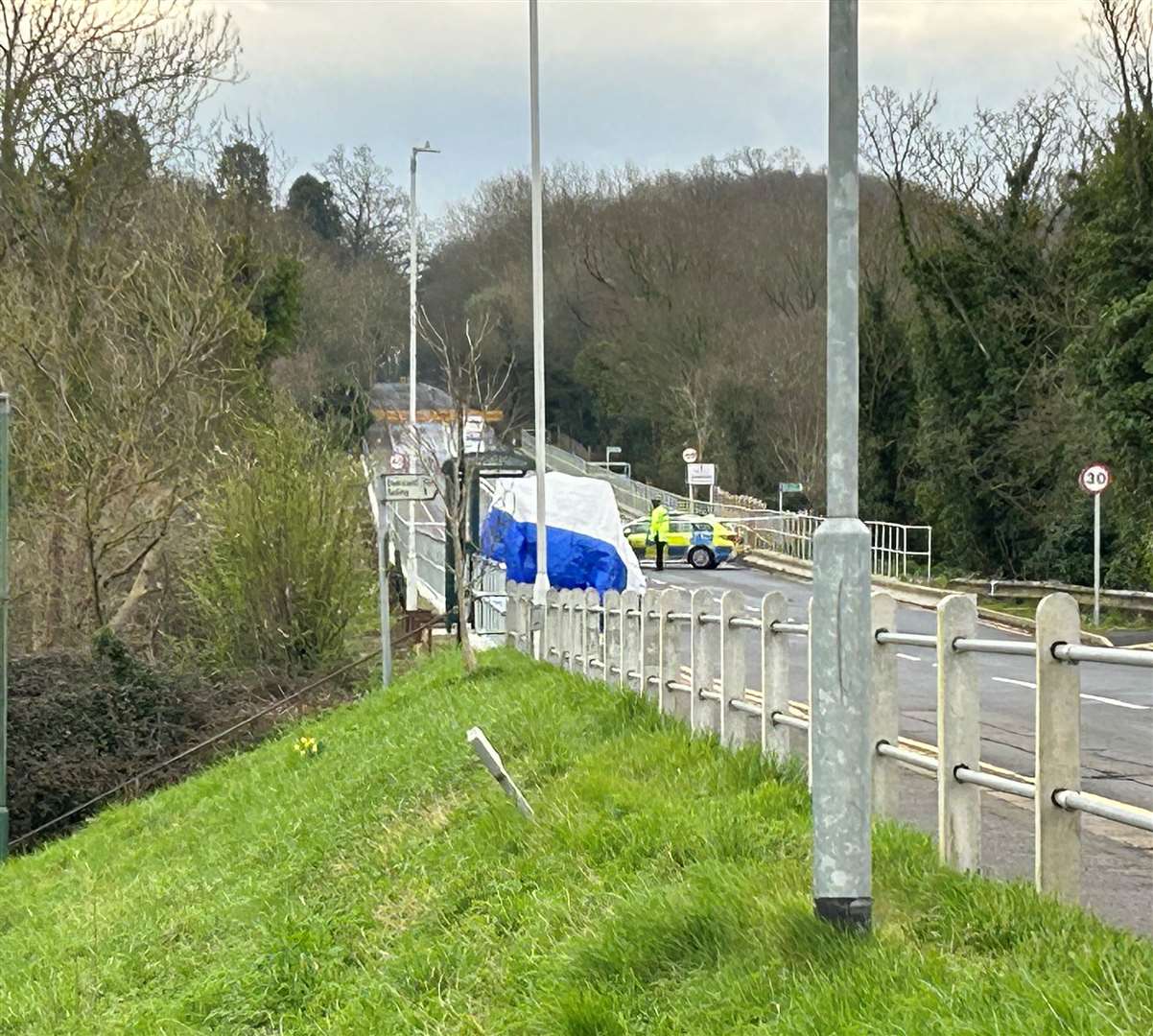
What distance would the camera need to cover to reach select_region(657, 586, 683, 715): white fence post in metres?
12.3

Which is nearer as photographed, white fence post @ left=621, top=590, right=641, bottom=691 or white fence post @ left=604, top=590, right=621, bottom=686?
white fence post @ left=621, top=590, right=641, bottom=691

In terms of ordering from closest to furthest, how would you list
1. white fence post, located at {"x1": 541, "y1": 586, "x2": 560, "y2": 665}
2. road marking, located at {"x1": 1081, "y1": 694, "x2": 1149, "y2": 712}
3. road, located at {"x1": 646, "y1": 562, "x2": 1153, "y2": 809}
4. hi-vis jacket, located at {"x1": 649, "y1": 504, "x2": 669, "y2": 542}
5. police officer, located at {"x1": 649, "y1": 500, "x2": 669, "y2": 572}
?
road, located at {"x1": 646, "y1": 562, "x2": 1153, "y2": 809} → road marking, located at {"x1": 1081, "y1": 694, "x2": 1149, "y2": 712} → white fence post, located at {"x1": 541, "y1": 586, "x2": 560, "y2": 665} → hi-vis jacket, located at {"x1": 649, "y1": 504, "x2": 669, "y2": 542} → police officer, located at {"x1": 649, "y1": 500, "x2": 669, "y2": 572}

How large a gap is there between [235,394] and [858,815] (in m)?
31.2

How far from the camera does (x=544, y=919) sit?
716 cm


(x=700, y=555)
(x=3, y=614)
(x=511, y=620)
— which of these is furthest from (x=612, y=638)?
(x=700, y=555)

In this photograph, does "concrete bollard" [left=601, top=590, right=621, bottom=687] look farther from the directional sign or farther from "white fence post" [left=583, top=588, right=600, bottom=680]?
the directional sign

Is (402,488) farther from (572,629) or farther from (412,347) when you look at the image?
(412,347)

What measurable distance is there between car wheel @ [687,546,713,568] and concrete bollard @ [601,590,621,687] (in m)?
34.0

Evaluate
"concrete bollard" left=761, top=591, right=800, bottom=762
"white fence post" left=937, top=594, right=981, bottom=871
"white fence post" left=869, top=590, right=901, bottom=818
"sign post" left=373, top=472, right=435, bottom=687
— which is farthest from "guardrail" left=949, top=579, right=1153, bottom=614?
"white fence post" left=937, top=594, right=981, bottom=871

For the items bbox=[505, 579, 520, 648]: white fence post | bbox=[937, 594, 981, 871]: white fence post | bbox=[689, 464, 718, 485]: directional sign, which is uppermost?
bbox=[689, 464, 718, 485]: directional sign

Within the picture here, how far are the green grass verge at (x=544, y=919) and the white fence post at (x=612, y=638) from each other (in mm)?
378

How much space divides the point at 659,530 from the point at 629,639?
31.0 meters

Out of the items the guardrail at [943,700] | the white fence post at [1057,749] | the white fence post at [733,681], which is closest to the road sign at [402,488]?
the guardrail at [943,700]

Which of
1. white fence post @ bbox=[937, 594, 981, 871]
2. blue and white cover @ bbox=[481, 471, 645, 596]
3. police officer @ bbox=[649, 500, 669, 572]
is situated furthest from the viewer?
police officer @ bbox=[649, 500, 669, 572]
